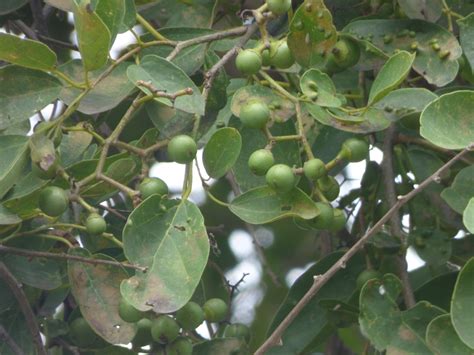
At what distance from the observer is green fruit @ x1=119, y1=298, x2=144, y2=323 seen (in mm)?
1254

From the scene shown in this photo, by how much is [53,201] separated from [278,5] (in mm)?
310

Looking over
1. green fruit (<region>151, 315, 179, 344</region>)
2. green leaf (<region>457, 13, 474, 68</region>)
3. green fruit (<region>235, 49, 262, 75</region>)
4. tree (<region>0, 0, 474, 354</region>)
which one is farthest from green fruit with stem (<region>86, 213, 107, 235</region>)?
green leaf (<region>457, 13, 474, 68</region>)

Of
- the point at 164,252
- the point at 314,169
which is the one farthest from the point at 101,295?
the point at 314,169

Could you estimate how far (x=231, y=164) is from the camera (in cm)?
126

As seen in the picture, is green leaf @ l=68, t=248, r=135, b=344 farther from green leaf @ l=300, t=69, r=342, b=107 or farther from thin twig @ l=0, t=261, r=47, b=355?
green leaf @ l=300, t=69, r=342, b=107

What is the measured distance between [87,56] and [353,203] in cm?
61

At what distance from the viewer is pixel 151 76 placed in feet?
4.08

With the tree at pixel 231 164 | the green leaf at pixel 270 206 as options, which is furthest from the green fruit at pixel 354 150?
the green leaf at pixel 270 206

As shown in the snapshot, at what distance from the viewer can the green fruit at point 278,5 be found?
1.27 meters

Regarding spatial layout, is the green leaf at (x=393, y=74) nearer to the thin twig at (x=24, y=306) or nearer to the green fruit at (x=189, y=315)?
the green fruit at (x=189, y=315)

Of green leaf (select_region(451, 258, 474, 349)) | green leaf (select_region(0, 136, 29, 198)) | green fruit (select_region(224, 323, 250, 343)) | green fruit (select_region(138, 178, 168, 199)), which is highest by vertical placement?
green leaf (select_region(0, 136, 29, 198))

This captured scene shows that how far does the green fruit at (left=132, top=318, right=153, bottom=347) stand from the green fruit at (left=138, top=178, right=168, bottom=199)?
0.16 m

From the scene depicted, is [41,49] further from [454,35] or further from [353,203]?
[353,203]

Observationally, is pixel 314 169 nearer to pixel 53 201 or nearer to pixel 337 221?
pixel 337 221
